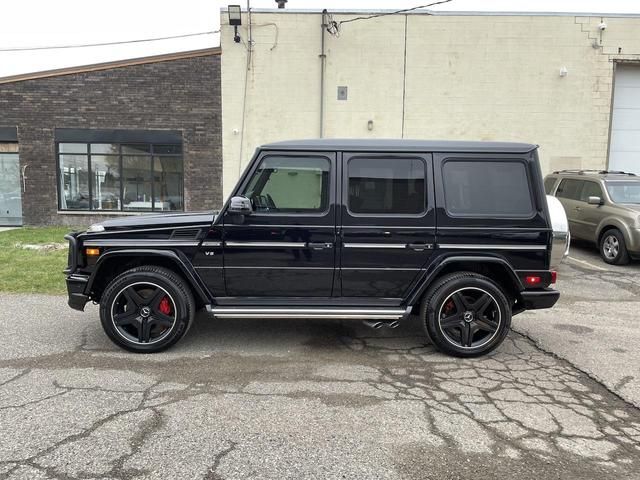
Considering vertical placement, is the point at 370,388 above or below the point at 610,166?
below

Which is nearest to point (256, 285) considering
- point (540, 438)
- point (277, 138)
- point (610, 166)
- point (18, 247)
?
point (540, 438)

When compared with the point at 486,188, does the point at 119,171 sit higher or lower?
higher

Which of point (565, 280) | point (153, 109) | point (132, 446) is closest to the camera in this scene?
point (132, 446)

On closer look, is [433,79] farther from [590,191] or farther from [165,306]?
[165,306]

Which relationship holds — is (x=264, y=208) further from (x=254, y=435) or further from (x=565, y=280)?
(x=565, y=280)

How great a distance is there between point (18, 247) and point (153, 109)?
18.8 ft

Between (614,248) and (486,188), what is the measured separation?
276 inches

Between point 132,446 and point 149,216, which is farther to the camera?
point 149,216

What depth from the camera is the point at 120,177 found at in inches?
595

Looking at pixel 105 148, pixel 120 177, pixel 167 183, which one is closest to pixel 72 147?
pixel 105 148

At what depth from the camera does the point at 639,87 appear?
49.0ft

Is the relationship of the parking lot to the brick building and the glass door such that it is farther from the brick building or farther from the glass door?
the glass door

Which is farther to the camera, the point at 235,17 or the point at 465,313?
the point at 235,17

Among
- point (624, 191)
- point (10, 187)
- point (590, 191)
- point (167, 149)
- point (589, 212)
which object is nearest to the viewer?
point (624, 191)
